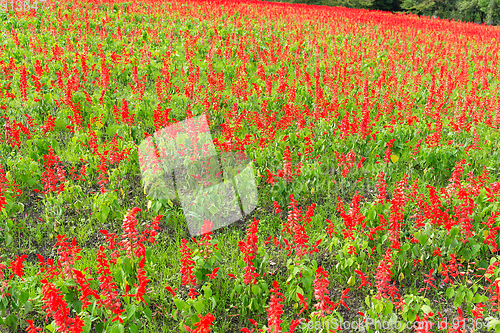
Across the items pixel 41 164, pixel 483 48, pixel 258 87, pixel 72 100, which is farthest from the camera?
pixel 483 48

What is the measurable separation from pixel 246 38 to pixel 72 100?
23.5 ft

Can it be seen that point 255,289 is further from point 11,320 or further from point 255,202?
point 11,320

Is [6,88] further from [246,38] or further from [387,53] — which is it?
[387,53]

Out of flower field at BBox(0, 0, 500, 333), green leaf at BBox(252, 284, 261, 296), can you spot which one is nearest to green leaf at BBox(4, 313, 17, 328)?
flower field at BBox(0, 0, 500, 333)

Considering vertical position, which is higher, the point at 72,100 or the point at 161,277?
the point at 72,100

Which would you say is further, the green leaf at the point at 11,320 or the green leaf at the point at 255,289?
the green leaf at the point at 255,289

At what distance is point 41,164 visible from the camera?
505 centimetres

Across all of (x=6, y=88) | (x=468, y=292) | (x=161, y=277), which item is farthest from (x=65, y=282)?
(x=6, y=88)

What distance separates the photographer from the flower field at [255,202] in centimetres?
306

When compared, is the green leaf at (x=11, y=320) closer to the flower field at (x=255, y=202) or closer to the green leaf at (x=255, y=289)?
the flower field at (x=255, y=202)

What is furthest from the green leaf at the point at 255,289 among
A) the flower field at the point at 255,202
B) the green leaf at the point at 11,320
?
the green leaf at the point at 11,320

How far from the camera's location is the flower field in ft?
10.0

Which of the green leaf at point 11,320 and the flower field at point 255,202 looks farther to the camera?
the flower field at point 255,202

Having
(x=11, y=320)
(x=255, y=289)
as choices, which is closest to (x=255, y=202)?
(x=255, y=289)
